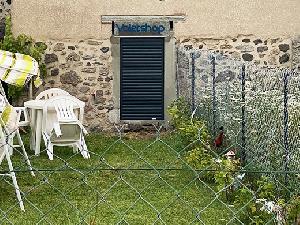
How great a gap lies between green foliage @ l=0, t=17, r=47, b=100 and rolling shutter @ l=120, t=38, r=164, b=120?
131 centimetres

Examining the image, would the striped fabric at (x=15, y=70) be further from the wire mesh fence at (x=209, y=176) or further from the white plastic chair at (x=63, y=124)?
the white plastic chair at (x=63, y=124)

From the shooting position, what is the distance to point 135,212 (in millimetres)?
6898

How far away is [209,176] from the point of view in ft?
26.6

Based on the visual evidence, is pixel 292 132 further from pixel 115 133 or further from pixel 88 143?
pixel 115 133

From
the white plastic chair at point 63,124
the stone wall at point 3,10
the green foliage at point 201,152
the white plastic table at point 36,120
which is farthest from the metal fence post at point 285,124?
the stone wall at point 3,10

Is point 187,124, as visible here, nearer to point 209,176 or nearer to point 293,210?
point 209,176

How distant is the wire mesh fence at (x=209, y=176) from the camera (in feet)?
20.1

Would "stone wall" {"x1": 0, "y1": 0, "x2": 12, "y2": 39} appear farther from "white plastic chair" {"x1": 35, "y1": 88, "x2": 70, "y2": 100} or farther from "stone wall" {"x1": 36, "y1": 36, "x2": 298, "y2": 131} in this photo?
"white plastic chair" {"x1": 35, "y1": 88, "x2": 70, "y2": 100}

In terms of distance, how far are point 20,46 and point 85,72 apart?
113 cm

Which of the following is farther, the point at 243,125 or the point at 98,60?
the point at 98,60

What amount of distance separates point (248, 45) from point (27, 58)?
5.70 meters

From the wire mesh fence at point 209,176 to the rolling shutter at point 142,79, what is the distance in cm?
225

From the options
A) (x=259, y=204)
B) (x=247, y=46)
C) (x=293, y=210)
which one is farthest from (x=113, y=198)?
(x=247, y=46)

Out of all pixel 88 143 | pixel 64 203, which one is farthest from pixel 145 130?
pixel 64 203
